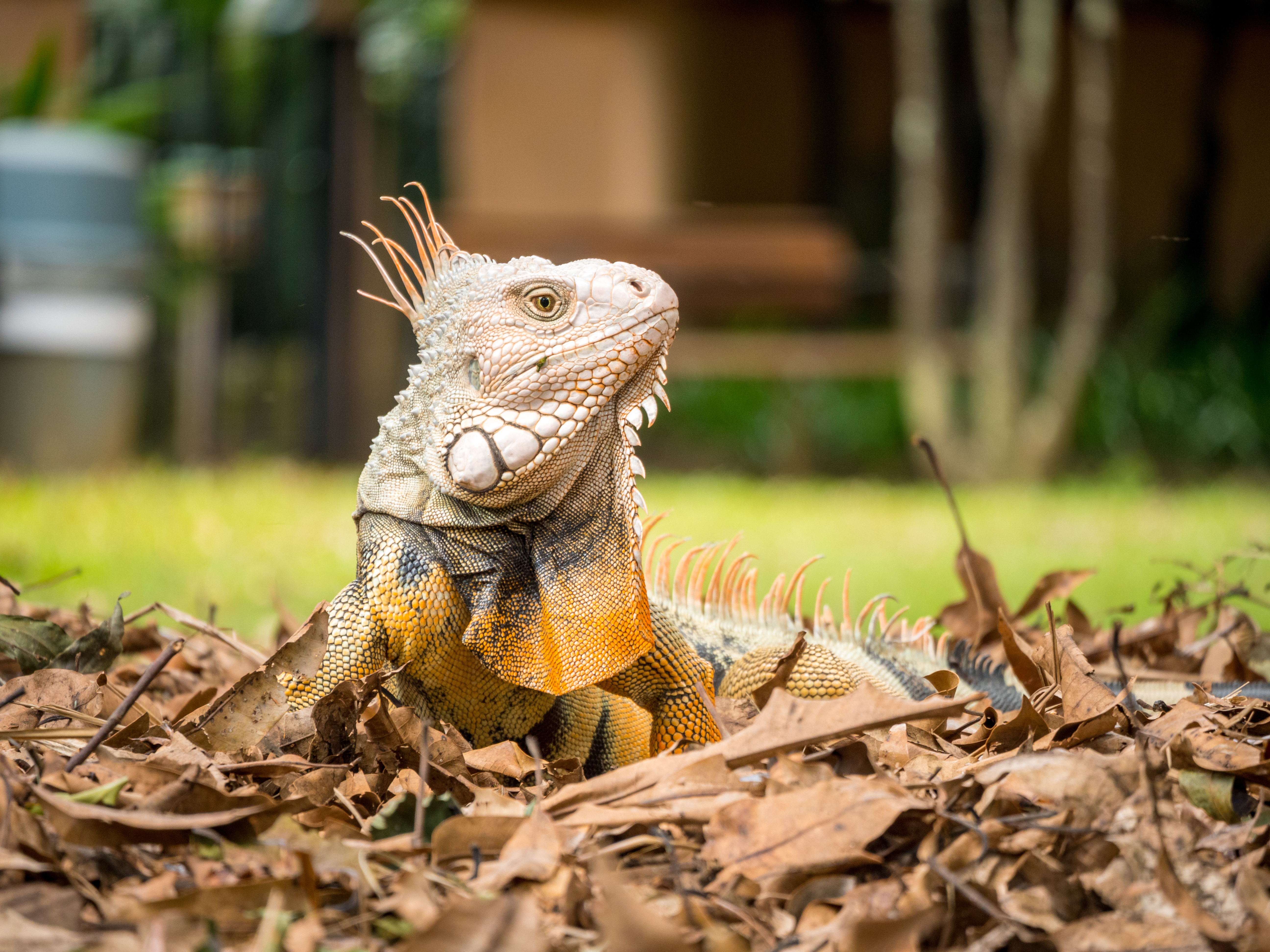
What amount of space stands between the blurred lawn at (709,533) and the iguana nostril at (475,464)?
165cm

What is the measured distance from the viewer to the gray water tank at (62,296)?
29.6 ft

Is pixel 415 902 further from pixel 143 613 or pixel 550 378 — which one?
pixel 143 613

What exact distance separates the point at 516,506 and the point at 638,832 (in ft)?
2.11

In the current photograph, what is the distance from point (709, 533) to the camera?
587cm

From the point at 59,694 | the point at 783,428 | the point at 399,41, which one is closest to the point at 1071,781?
the point at 59,694

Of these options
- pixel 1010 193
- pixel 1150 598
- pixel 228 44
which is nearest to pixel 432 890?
pixel 1150 598

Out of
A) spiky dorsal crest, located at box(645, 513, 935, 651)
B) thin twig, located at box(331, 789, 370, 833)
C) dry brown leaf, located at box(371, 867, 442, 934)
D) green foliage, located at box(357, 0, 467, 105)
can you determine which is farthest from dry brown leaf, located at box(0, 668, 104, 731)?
green foliage, located at box(357, 0, 467, 105)

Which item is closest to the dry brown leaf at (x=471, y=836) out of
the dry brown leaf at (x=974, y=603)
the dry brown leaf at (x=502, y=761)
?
the dry brown leaf at (x=502, y=761)

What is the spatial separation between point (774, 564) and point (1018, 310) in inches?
187

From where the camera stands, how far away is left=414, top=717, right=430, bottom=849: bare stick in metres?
1.62

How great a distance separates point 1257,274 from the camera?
12406 millimetres

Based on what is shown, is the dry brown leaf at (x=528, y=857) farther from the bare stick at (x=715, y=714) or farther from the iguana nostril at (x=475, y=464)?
the iguana nostril at (x=475, y=464)

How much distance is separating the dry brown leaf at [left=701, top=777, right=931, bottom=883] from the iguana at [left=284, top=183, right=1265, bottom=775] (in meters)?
0.38

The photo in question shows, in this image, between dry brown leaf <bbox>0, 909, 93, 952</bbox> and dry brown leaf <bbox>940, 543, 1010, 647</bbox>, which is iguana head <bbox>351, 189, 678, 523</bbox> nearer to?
dry brown leaf <bbox>0, 909, 93, 952</bbox>
